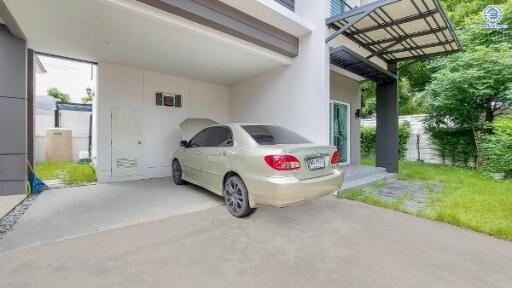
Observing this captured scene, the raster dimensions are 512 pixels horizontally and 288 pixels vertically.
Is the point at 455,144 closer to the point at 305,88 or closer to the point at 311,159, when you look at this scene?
the point at 305,88

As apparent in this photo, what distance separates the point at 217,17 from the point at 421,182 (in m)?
6.39

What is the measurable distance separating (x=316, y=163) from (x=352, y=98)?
20.8 feet

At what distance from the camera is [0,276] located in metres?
2.29

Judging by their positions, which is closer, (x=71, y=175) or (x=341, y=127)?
(x=71, y=175)

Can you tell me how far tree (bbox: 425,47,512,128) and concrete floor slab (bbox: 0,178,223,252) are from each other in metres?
9.01

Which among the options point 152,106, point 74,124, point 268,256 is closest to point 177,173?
point 152,106

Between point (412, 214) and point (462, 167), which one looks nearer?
point (412, 214)

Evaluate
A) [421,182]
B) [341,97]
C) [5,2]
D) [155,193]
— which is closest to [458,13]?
[341,97]

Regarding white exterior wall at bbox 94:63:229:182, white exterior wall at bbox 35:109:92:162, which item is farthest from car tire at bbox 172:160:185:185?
white exterior wall at bbox 35:109:92:162

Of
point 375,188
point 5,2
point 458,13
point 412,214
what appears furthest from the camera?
point 458,13

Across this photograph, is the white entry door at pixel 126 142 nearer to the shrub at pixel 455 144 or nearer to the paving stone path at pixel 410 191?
the paving stone path at pixel 410 191

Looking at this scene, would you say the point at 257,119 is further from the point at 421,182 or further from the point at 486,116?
the point at 486,116

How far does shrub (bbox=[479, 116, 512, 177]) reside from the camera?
270 inches

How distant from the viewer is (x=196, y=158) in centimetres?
522
